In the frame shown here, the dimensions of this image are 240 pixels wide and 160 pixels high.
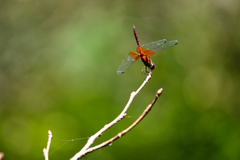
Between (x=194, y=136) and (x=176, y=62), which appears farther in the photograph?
(x=176, y=62)

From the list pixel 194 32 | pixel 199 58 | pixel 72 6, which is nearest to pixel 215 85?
pixel 199 58

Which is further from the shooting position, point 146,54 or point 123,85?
point 123,85

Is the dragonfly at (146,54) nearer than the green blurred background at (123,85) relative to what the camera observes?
Yes

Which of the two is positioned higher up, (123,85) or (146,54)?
(123,85)

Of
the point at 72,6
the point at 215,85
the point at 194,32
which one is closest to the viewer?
the point at 215,85

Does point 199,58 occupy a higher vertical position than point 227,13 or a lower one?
lower

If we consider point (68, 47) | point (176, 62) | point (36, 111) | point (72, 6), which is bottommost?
point (36, 111)

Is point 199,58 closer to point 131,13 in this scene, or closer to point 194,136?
point 194,136

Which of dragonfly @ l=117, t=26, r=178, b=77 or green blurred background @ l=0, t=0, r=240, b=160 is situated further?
green blurred background @ l=0, t=0, r=240, b=160
